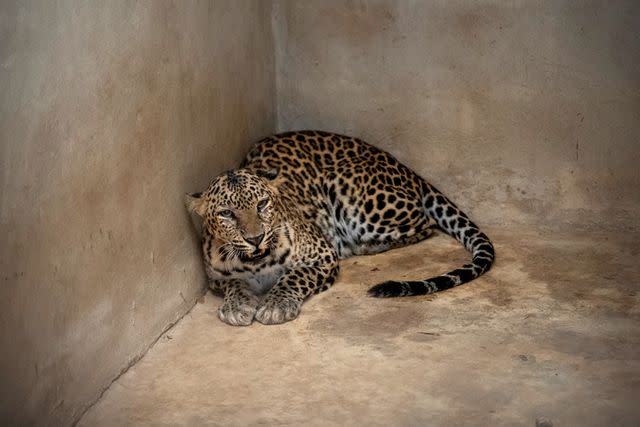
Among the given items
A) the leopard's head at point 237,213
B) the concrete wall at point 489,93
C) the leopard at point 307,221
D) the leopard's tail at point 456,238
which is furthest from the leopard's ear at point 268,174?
the concrete wall at point 489,93

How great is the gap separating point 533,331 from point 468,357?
0.55 m

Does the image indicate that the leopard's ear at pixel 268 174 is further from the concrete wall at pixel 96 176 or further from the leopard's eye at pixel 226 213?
the leopard's eye at pixel 226 213

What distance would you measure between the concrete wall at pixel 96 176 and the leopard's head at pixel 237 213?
0.19 metres

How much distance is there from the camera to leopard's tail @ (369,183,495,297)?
6723 mm

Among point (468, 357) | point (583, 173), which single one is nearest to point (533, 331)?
point (468, 357)

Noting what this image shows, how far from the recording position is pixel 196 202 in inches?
255

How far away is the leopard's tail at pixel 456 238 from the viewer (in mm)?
6723

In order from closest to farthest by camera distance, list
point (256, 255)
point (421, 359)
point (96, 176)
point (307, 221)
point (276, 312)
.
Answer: point (96, 176) → point (421, 359) → point (276, 312) → point (256, 255) → point (307, 221)

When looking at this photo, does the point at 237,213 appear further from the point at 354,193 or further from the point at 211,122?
the point at 354,193

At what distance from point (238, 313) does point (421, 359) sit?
1.24 meters

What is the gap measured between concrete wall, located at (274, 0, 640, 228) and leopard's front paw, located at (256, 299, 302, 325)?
81.4 inches

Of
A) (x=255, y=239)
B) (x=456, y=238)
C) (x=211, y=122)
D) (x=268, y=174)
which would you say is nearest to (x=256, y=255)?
(x=255, y=239)

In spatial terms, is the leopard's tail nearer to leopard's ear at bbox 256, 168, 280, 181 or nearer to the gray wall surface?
the gray wall surface

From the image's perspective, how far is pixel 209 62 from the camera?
6.87m
